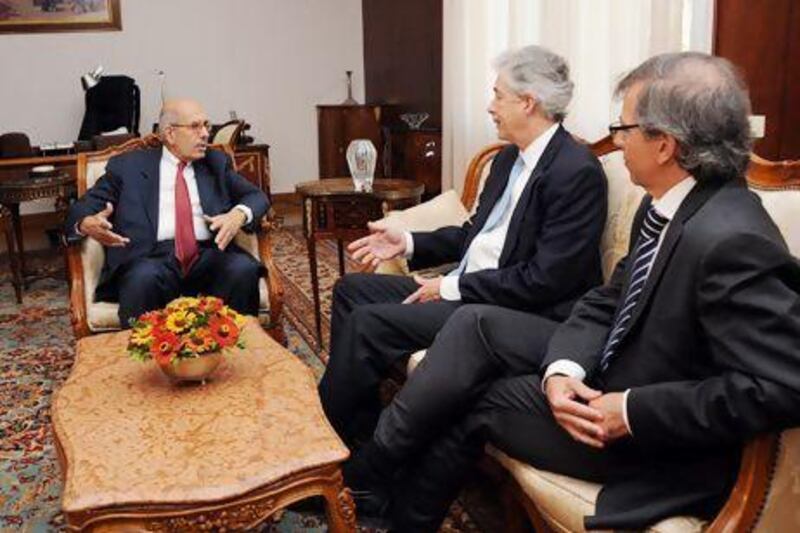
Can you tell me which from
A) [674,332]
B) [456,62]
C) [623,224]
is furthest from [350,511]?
[456,62]

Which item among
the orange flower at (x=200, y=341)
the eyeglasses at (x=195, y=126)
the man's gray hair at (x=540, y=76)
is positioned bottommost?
the orange flower at (x=200, y=341)

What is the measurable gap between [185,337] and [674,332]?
1.13 m

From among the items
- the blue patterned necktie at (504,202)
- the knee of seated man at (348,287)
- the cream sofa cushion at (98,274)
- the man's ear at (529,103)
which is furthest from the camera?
the cream sofa cushion at (98,274)

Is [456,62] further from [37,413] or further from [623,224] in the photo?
[37,413]

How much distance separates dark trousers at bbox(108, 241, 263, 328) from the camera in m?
2.77

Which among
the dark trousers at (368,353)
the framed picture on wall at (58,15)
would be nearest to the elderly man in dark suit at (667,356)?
the dark trousers at (368,353)

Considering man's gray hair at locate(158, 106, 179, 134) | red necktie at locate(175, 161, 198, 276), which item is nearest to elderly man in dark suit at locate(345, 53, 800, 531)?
red necktie at locate(175, 161, 198, 276)

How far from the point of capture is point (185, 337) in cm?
190

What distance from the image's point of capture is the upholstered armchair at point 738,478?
4.25 feet

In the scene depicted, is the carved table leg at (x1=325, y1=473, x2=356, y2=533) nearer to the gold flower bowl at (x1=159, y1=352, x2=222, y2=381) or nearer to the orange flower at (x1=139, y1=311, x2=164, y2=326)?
the gold flower bowl at (x1=159, y1=352, x2=222, y2=381)

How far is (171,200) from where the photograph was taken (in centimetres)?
304

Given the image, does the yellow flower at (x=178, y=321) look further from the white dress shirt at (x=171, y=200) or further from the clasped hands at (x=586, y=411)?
the white dress shirt at (x=171, y=200)

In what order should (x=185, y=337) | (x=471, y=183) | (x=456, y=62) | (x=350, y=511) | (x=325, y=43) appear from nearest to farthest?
(x=350, y=511) < (x=185, y=337) < (x=471, y=183) < (x=456, y=62) < (x=325, y=43)

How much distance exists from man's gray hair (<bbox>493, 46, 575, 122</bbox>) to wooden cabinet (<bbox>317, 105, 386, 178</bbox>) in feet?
13.2
